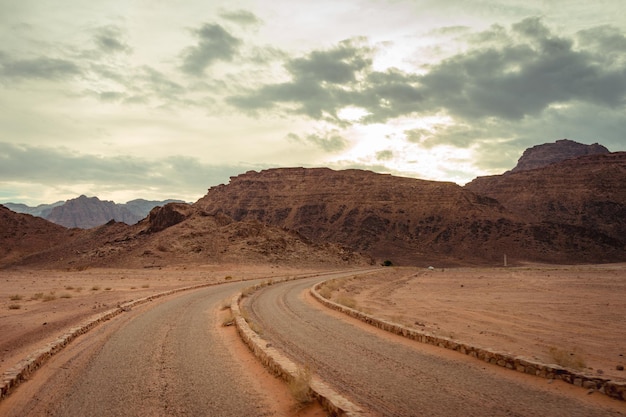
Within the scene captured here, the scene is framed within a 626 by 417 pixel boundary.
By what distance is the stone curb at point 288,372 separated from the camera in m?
6.82

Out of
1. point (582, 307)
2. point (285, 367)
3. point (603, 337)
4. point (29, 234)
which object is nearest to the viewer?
point (285, 367)

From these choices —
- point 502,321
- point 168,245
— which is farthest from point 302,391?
point 168,245

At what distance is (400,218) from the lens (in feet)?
402

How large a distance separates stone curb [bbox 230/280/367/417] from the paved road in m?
0.67

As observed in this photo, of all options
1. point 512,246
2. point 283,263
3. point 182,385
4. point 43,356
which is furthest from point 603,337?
point 512,246

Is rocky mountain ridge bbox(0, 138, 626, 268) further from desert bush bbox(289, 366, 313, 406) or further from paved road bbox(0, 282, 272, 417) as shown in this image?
desert bush bbox(289, 366, 313, 406)

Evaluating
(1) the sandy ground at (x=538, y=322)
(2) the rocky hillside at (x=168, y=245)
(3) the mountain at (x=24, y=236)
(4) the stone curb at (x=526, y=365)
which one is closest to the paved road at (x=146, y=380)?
(4) the stone curb at (x=526, y=365)

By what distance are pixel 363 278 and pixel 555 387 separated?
132ft

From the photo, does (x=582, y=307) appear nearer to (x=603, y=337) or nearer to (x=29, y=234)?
(x=603, y=337)

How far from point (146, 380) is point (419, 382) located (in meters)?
5.59

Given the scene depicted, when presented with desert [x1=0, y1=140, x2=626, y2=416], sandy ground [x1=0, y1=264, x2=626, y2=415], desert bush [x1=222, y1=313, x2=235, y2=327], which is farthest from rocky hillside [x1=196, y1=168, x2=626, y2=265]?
desert bush [x1=222, y1=313, x2=235, y2=327]

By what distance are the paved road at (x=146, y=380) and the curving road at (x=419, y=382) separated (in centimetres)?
183

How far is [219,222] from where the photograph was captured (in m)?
87.4

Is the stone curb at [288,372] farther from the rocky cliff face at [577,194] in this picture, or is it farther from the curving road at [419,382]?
the rocky cliff face at [577,194]
